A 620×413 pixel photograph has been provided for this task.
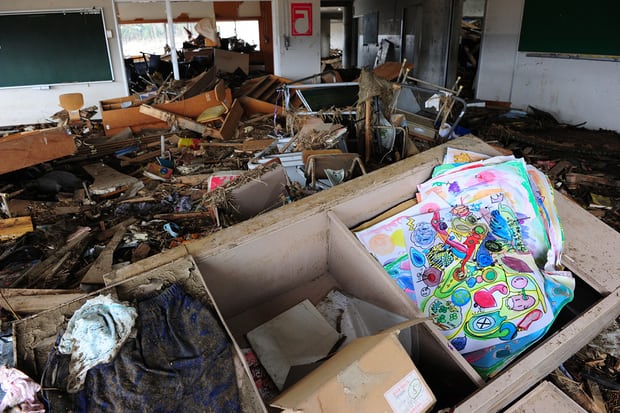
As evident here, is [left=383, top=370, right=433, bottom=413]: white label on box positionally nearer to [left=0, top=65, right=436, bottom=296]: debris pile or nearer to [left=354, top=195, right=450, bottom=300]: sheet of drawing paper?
[left=354, top=195, right=450, bottom=300]: sheet of drawing paper

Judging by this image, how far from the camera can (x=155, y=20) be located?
12680 millimetres

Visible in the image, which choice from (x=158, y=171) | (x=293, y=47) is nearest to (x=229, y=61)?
(x=293, y=47)

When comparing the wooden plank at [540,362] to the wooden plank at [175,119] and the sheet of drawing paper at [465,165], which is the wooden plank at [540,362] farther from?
the wooden plank at [175,119]

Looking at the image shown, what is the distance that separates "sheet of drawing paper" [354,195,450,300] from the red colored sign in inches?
276

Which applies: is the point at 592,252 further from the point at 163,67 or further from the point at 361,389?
the point at 163,67

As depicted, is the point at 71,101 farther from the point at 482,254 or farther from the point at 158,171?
the point at 482,254

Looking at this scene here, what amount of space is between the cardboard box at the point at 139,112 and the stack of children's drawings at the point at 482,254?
5142 mm

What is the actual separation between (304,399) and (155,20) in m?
13.8

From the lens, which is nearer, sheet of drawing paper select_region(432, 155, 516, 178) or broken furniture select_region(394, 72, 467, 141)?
sheet of drawing paper select_region(432, 155, 516, 178)

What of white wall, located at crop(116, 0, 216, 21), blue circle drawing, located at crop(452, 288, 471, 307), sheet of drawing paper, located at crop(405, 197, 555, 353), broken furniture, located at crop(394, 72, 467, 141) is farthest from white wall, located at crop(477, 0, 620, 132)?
white wall, located at crop(116, 0, 216, 21)

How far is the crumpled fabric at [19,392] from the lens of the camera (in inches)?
52.6

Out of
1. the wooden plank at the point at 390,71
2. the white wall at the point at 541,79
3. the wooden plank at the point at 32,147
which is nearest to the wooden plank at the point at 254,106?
the wooden plank at the point at 390,71

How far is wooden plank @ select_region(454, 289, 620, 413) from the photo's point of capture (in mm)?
1435

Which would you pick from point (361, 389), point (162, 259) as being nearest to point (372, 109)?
point (162, 259)
